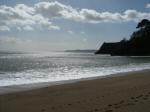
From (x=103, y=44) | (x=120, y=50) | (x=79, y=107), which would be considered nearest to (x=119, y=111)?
(x=79, y=107)

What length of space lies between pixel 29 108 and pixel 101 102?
102 inches

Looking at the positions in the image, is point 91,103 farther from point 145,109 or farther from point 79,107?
point 145,109

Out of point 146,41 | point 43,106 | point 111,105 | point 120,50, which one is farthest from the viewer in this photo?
point 120,50

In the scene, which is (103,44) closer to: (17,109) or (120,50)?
(120,50)

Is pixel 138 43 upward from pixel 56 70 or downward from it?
upward

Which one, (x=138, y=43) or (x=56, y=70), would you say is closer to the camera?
(x=56, y=70)

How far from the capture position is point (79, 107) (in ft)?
30.9

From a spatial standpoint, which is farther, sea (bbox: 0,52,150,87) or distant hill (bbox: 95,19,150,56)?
distant hill (bbox: 95,19,150,56)

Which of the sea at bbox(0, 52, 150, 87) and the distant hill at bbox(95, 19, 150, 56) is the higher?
the distant hill at bbox(95, 19, 150, 56)

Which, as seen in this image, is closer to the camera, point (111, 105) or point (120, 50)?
point (111, 105)

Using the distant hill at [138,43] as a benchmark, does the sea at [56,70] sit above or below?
below

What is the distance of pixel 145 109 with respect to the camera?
8.39 meters

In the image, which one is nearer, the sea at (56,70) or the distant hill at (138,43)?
the sea at (56,70)

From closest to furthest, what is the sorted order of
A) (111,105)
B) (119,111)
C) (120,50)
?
(119,111), (111,105), (120,50)
